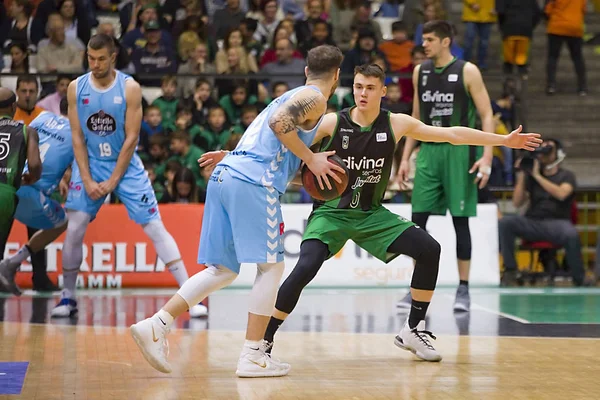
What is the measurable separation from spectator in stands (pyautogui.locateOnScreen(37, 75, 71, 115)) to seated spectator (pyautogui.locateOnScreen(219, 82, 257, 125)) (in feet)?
6.48

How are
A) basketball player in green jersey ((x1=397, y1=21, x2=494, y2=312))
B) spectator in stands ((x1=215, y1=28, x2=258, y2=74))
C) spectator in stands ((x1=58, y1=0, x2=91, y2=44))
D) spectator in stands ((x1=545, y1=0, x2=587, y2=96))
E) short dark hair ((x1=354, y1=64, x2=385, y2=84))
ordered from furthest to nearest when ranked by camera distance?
spectator in stands ((x1=545, y1=0, x2=587, y2=96)), spectator in stands ((x1=58, y1=0, x2=91, y2=44)), spectator in stands ((x1=215, y1=28, x2=258, y2=74)), basketball player in green jersey ((x1=397, y1=21, x2=494, y2=312)), short dark hair ((x1=354, y1=64, x2=385, y2=84))

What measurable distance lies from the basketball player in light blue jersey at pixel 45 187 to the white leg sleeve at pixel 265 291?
14.5 feet

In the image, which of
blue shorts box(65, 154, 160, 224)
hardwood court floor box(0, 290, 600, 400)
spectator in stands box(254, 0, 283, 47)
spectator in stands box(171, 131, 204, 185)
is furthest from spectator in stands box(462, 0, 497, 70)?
blue shorts box(65, 154, 160, 224)

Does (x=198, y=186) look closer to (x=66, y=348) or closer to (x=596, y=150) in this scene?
(x=66, y=348)

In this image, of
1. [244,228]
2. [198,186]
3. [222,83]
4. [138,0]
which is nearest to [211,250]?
[244,228]

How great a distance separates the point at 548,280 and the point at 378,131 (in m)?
6.27

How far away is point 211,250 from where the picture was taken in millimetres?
6219

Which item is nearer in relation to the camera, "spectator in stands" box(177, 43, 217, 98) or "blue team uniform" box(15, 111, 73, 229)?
"blue team uniform" box(15, 111, 73, 229)

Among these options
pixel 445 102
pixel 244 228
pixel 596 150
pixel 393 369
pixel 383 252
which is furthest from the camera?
pixel 596 150

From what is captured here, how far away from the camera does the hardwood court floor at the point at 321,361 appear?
5.72 m

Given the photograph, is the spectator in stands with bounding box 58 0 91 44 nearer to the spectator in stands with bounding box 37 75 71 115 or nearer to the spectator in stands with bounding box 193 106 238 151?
the spectator in stands with bounding box 37 75 71 115

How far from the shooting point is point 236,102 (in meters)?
13.8

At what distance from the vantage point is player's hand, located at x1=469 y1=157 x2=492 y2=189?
9266 mm

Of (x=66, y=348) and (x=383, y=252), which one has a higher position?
(x=383, y=252)
